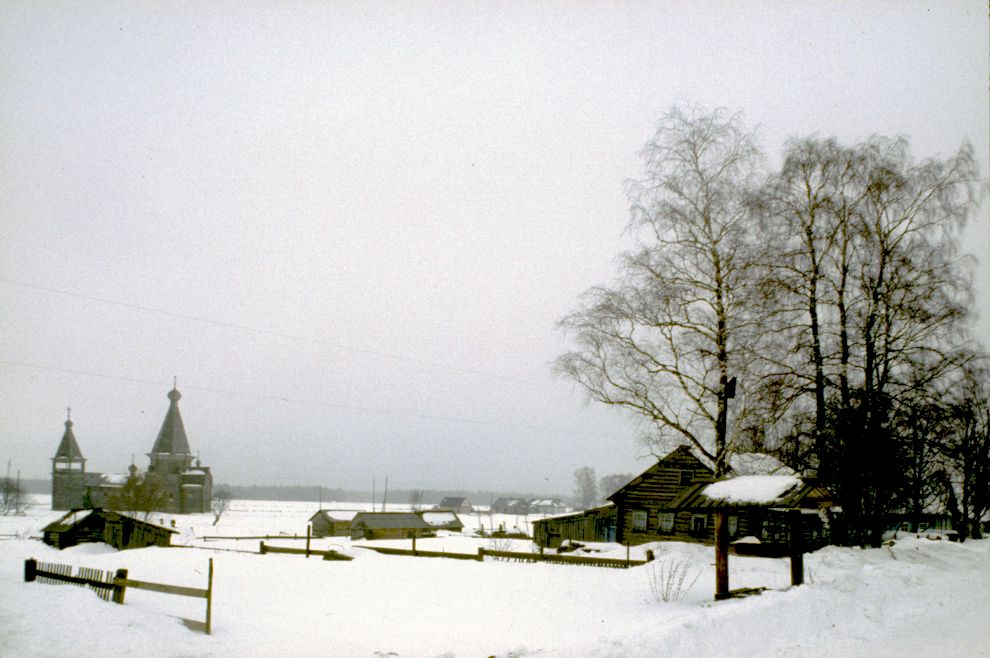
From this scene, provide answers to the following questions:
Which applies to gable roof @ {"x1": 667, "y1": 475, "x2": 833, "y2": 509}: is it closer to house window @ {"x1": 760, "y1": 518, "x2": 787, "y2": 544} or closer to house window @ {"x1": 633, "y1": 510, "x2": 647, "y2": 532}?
house window @ {"x1": 760, "y1": 518, "x2": 787, "y2": 544}

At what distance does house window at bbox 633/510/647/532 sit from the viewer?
3194 centimetres

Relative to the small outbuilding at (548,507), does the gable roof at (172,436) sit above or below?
above

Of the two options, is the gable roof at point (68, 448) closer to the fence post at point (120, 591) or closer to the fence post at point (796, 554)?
the fence post at point (120, 591)

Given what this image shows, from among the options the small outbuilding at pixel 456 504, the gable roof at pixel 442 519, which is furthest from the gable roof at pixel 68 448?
the small outbuilding at pixel 456 504

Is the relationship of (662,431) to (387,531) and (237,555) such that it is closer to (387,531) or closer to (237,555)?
(237,555)

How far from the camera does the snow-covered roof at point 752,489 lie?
12.1 metres

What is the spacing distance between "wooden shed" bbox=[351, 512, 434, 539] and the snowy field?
35052 millimetres

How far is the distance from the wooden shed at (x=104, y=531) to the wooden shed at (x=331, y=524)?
2659 centimetres

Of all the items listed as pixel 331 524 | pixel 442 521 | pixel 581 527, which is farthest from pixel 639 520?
pixel 442 521

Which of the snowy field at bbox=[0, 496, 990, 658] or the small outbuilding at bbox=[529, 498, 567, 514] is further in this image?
the small outbuilding at bbox=[529, 498, 567, 514]

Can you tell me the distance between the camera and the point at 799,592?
11477mm

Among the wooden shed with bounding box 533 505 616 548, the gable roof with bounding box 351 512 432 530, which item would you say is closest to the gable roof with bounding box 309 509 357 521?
the gable roof with bounding box 351 512 432 530

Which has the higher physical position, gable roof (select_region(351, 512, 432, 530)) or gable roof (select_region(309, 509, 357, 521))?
gable roof (select_region(351, 512, 432, 530))

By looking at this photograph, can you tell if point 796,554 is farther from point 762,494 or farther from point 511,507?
point 511,507
